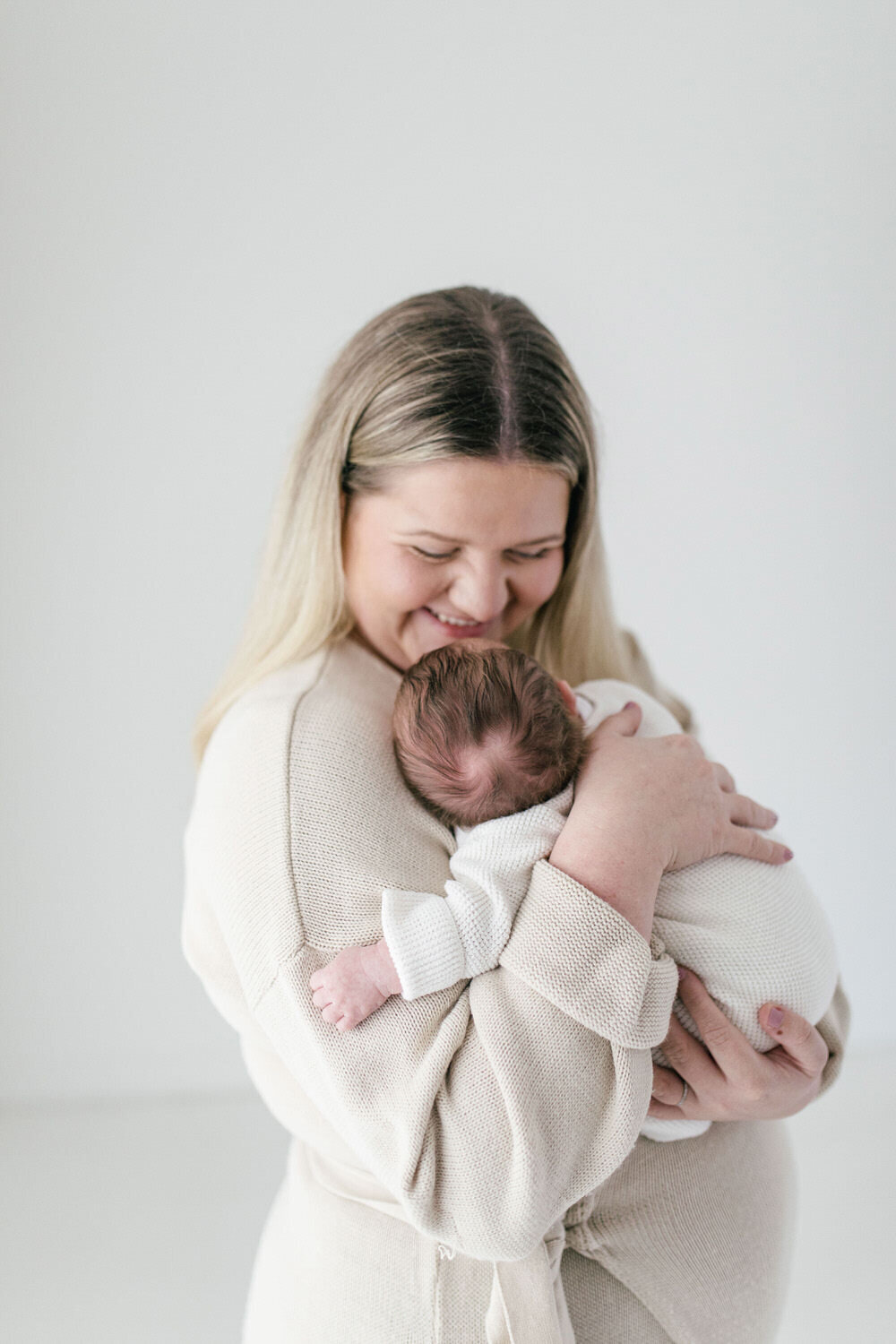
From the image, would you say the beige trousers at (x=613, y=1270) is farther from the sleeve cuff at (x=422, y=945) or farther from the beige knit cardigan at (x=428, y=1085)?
the sleeve cuff at (x=422, y=945)

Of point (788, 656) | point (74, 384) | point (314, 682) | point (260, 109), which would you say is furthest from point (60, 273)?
point (788, 656)

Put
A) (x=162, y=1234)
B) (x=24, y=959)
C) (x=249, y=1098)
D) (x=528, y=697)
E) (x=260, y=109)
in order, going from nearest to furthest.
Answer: (x=528, y=697), (x=260, y=109), (x=162, y=1234), (x=24, y=959), (x=249, y=1098)

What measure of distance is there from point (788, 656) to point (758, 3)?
1.73 meters

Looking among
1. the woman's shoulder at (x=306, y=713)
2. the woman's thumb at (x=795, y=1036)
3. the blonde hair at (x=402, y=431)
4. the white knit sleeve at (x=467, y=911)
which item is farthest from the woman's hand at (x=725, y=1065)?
the blonde hair at (x=402, y=431)

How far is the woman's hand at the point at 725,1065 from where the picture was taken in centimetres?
127

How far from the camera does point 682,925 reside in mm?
1279

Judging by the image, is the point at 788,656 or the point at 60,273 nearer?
the point at 60,273

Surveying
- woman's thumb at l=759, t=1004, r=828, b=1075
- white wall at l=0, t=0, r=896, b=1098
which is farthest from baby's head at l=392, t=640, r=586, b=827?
white wall at l=0, t=0, r=896, b=1098

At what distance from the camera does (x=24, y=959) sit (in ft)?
10.5

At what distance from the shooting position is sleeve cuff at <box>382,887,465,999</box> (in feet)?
3.63

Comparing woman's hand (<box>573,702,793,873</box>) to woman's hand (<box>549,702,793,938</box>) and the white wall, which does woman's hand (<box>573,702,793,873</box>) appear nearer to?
woman's hand (<box>549,702,793,938</box>)

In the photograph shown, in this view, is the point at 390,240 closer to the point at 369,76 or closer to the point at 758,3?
the point at 369,76

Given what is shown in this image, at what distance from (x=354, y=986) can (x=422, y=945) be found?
8 cm

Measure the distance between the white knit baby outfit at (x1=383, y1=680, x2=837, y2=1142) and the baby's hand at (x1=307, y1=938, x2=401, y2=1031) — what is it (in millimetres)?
15
